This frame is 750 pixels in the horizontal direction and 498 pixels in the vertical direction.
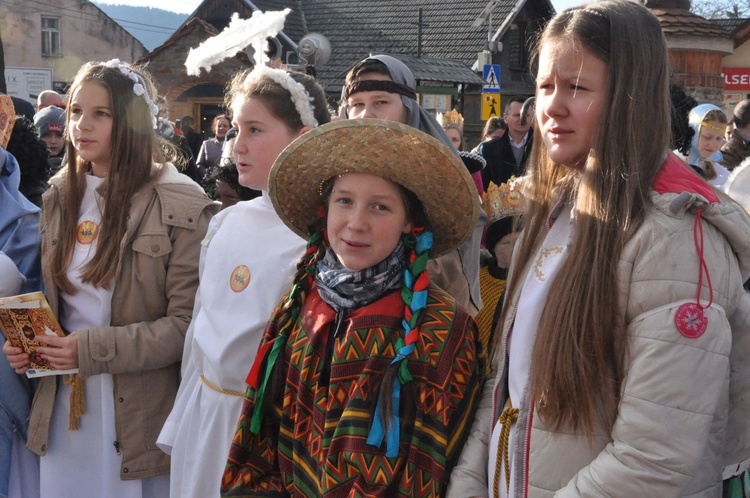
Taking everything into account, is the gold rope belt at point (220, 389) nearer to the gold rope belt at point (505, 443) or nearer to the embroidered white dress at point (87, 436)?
the embroidered white dress at point (87, 436)

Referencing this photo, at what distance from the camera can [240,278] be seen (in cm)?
293

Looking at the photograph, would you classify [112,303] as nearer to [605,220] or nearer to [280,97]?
[280,97]

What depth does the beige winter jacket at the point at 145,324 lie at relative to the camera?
319cm

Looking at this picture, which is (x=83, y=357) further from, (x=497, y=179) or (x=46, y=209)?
(x=497, y=179)

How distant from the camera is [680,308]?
1706 millimetres

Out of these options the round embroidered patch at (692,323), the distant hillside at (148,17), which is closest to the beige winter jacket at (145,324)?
the round embroidered patch at (692,323)

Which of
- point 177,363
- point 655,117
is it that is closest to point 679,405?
point 655,117

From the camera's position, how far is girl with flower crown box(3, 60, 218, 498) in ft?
10.6

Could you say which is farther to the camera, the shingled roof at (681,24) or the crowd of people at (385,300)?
the shingled roof at (681,24)

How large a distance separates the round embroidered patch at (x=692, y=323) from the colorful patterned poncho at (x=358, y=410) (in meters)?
0.70

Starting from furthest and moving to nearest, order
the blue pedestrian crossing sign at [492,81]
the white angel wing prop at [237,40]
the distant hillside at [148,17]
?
the distant hillside at [148,17]
the blue pedestrian crossing sign at [492,81]
the white angel wing prop at [237,40]

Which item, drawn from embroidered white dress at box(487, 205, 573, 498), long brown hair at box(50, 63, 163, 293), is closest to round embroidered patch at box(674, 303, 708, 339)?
embroidered white dress at box(487, 205, 573, 498)

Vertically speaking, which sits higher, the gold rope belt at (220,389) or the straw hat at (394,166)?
the straw hat at (394,166)

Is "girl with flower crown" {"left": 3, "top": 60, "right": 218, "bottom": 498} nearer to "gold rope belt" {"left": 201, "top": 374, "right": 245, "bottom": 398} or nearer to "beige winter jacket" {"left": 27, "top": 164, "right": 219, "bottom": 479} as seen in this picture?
"beige winter jacket" {"left": 27, "top": 164, "right": 219, "bottom": 479}
